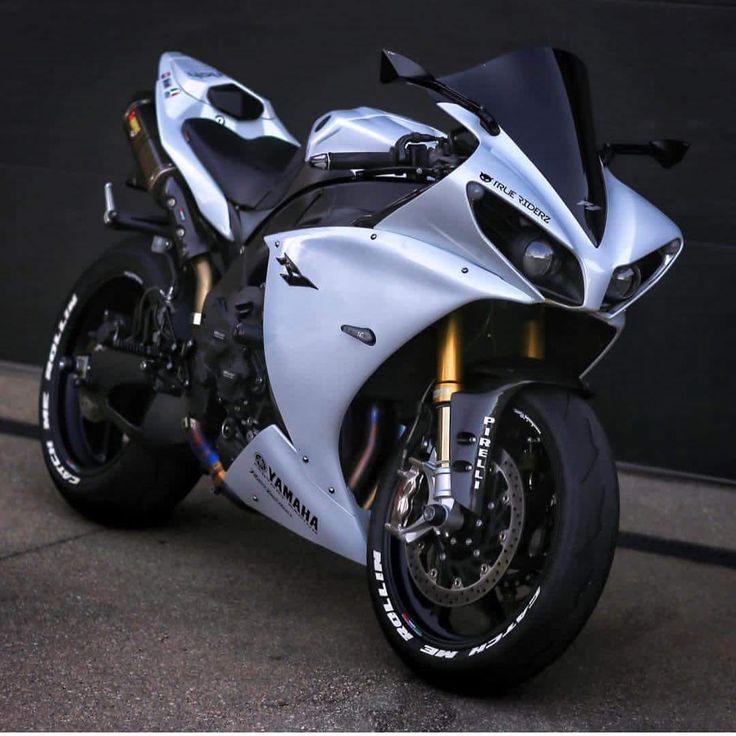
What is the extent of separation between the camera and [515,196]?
3410 mm

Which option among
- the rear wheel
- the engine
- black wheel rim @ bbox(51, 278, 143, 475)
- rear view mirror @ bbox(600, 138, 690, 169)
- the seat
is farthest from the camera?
black wheel rim @ bbox(51, 278, 143, 475)

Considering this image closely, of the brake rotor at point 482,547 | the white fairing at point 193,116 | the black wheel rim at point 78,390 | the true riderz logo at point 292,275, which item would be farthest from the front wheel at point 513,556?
the black wheel rim at point 78,390

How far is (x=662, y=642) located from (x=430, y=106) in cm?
247

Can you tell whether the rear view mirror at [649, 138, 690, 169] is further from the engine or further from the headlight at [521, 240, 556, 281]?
the engine

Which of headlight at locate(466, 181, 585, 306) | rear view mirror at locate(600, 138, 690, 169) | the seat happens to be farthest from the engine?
rear view mirror at locate(600, 138, 690, 169)

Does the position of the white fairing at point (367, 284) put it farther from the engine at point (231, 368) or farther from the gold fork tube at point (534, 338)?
the gold fork tube at point (534, 338)

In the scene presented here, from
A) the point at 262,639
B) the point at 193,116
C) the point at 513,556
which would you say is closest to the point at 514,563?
the point at 513,556

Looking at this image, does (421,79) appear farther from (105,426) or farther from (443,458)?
(105,426)

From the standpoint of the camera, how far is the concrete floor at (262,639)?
3510 millimetres

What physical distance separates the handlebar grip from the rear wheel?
1011 millimetres

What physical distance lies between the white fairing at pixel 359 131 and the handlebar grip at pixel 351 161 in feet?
0.21

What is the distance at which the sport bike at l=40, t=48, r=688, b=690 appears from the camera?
343 cm

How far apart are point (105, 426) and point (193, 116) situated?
108 centimetres

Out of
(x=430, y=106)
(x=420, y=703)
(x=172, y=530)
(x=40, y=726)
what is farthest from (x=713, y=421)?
(x=40, y=726)
